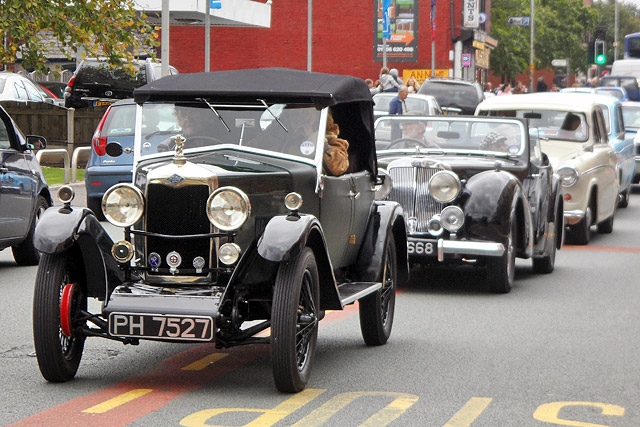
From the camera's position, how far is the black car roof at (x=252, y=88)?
8.05 metres

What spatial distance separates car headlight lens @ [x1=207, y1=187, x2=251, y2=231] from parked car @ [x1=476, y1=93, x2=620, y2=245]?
10337 mm

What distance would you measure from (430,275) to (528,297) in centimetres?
183

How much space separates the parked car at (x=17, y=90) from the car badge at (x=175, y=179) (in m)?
20.9

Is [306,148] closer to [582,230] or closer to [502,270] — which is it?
[502,270]

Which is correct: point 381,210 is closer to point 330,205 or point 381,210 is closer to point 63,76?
point 330,205

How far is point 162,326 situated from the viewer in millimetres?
6977

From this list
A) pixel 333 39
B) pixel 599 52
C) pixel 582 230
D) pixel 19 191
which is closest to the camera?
pixel 19 191

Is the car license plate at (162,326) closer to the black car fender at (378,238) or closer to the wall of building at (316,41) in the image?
the black car fender at (378,238)

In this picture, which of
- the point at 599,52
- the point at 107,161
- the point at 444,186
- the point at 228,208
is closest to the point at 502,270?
the point at 444,186

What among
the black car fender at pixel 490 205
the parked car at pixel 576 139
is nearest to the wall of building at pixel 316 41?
the parked car at pixel 576 139

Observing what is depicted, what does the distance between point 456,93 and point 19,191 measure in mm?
26780

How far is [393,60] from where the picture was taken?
66.9m

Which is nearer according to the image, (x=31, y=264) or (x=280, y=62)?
(x=31, y=264)

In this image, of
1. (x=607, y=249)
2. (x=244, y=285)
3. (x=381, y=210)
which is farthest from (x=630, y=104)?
(x=244, y=285)
